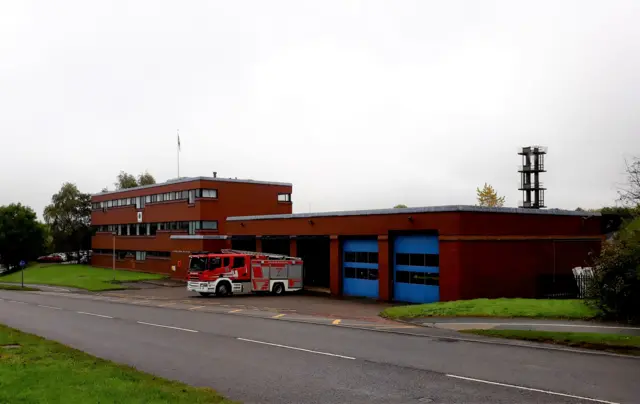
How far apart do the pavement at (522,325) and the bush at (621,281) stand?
4.45 ft

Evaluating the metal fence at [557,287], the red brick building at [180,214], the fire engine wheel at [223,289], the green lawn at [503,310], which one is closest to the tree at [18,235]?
the red brick building at [180,214]

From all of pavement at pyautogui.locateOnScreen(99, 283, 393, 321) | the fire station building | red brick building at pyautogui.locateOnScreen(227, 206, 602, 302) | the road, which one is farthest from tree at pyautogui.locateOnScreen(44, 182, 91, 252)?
the road

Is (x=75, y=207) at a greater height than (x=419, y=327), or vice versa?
(x=75, y=207)

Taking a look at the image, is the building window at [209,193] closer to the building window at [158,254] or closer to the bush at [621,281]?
the building window at [158,254]

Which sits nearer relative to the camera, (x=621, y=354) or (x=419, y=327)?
(x=621, y=354)

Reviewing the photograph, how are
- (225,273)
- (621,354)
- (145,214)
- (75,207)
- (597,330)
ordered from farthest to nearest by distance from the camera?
(75,207)
(145,214)
(225,273)
(597,330)
(621,354)

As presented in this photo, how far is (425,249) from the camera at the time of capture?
34.0 metres

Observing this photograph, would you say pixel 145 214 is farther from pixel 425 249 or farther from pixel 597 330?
pixel 597 330

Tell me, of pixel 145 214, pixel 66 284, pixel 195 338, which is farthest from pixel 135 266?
pixel 195 338

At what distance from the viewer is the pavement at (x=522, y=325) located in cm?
1950

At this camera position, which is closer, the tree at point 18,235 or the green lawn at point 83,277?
the green lawn at point 83,277

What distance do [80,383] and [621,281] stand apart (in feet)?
62.7

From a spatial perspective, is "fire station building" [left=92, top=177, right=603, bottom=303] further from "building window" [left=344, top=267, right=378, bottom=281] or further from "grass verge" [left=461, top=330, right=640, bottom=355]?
"grass verge" [left=461, top=330, right=640, bottom=355]

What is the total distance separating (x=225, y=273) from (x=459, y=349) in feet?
82.4
